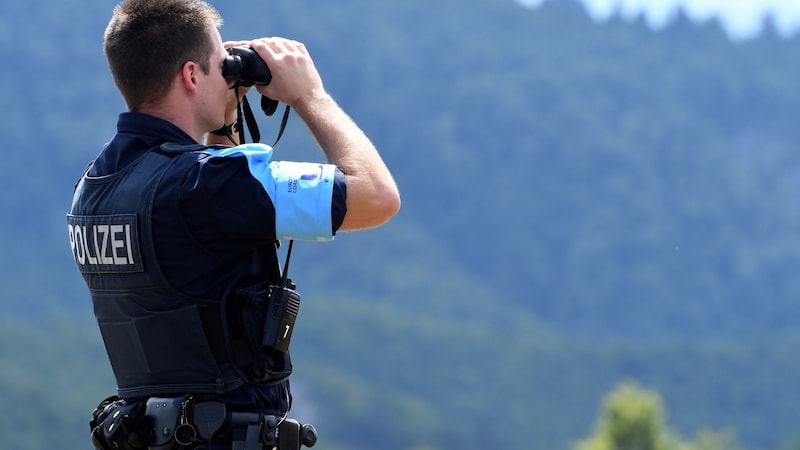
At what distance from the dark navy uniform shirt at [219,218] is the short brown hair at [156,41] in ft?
0.90

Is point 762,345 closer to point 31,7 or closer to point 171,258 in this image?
point 31,7

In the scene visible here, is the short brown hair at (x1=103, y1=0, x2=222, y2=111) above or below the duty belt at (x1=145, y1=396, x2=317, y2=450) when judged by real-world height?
above

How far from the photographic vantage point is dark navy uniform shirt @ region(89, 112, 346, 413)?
3564mm

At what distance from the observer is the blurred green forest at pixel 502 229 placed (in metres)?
137

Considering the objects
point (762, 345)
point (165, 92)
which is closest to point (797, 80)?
point (762, 345)

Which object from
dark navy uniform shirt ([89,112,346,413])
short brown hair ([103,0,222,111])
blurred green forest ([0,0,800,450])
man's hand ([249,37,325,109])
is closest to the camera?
dark navy uniform shirt ([89,112,346,413])

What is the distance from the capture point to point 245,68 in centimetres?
381

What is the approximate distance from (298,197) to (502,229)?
165967 mm

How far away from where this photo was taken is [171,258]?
3637 mm

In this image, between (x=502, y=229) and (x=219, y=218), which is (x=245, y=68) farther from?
(x=502, y=229)

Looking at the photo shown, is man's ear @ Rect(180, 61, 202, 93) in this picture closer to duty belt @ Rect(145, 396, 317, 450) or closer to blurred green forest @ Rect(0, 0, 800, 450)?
duty belt @ Rect(145, 396, 317, 450)

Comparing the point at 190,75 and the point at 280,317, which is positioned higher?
the point at 190,75

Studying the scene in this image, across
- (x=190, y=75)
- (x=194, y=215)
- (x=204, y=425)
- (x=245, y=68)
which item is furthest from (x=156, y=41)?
(x=204, y=425)

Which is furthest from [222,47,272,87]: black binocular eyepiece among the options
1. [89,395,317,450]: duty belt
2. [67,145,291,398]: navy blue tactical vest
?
[89,395,317,450]: duty belt
